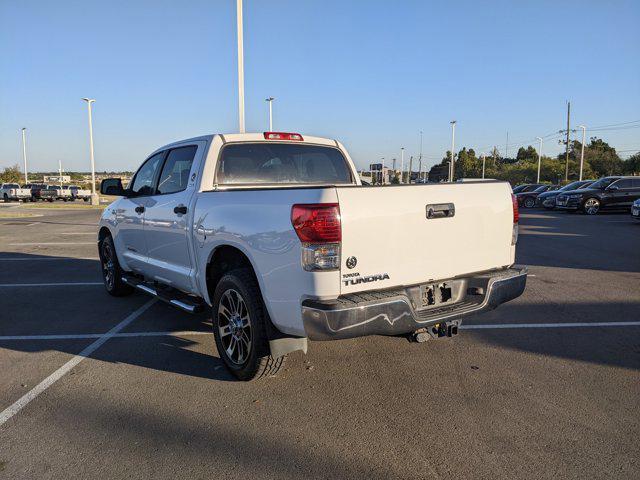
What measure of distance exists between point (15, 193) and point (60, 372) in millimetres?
48669

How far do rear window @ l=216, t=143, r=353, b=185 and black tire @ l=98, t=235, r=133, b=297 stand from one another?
289cm

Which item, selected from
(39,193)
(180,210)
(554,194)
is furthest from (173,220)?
(39,193)

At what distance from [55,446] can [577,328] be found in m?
5.01

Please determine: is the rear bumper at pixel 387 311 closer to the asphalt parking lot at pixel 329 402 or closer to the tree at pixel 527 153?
the asphalt parking lot at pixel 329 402

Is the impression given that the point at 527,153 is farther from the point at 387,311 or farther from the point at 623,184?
the point at 387,311

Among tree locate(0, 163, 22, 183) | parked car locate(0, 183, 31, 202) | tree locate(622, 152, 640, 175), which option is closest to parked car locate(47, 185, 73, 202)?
parked car locate(0, 183, 31, 202)

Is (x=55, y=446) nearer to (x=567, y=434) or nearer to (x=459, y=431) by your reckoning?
(x=459, y=431)

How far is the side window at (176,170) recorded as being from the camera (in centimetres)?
486

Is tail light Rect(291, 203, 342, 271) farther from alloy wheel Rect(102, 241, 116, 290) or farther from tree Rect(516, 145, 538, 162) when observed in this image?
tree Rect(516, 145, 538, 162)

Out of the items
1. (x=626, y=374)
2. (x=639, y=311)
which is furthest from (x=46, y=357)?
(x=639, y=311)

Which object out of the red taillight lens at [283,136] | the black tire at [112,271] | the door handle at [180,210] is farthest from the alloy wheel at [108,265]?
the red taillight lens at [283,136]

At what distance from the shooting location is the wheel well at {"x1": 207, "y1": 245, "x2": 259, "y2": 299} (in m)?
4.00

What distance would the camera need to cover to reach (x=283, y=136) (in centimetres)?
507

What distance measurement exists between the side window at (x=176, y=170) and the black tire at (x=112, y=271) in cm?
184
